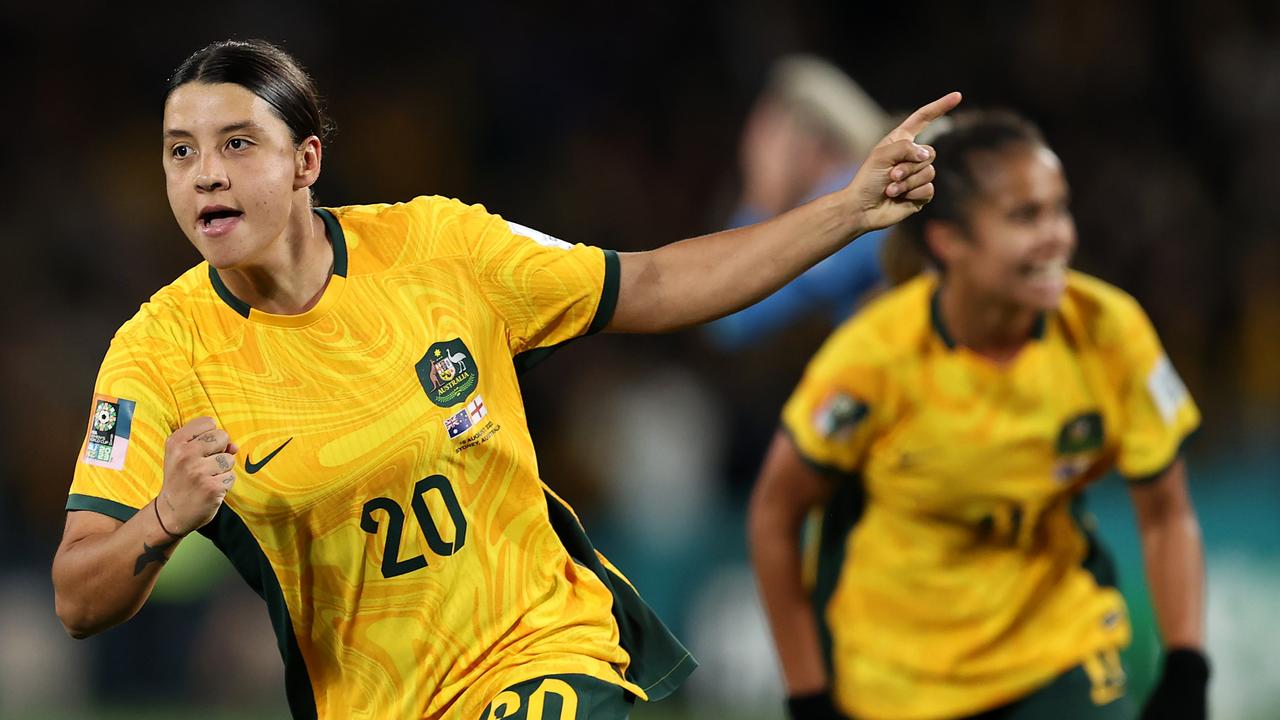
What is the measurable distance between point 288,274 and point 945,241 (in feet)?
7.42

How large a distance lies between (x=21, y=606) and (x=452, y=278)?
833 centimetres

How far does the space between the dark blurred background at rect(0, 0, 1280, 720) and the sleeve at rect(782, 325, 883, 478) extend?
4.00 metres

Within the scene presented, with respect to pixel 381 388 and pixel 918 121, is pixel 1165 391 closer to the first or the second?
pixel 918 121

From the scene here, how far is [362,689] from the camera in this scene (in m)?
3.47

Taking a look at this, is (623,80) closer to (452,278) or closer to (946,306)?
(946,306)

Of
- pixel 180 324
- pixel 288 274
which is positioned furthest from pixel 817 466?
pixel 180 324

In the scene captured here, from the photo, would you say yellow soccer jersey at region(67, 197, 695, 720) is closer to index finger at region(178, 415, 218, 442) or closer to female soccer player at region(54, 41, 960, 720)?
female soccer player at region(54, 41, 960, 720)

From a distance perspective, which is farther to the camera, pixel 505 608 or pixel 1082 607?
pixel 1082 607

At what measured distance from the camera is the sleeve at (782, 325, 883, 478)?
4.89m

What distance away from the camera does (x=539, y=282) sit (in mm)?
3486

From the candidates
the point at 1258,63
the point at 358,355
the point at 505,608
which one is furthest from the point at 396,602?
the point at 1258,63

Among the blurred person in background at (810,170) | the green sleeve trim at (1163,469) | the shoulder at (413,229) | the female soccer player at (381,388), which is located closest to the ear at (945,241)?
the green sleeve trim at (1163,469)

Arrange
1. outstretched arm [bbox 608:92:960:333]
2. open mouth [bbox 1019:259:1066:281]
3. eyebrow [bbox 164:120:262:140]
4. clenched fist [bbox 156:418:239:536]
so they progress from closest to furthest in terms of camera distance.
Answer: clenched fist [bbox 156:418:239:536], eyebrow [bbox 164:120:262:140], outstretched arm [bbox 608:92:960:333], open mouth [bbox 1019:259:1066:281]

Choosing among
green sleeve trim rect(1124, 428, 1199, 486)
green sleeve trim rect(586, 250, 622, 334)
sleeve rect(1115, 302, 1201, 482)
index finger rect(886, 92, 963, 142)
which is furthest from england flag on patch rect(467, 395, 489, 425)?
green sleeve trim rect(1124, 428, 1199, 486)
